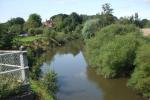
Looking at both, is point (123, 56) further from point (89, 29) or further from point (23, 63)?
point (89, 29)

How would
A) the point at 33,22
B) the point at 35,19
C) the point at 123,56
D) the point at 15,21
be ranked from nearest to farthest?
the point at 123,56 < the point at 33,22 < the point at 15,21 < the point at 35,19

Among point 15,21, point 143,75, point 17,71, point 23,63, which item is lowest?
point 143,75

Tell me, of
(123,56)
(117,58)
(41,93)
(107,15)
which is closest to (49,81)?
(41,93)

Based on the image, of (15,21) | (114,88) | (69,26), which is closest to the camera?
(114,88)

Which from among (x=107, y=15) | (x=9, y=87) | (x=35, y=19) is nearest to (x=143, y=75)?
(x=9, y=87)

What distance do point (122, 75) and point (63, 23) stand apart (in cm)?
7361

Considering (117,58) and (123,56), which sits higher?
(123,56)

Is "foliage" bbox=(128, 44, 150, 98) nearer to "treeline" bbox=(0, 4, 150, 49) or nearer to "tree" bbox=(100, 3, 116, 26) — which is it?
"treeline" bbox=(0, 4, 150, 49)

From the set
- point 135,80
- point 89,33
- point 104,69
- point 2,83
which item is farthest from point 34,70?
point 89,33

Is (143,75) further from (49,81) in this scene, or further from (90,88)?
(49,81)

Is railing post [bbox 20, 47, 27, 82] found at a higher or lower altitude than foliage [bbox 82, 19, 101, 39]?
higher

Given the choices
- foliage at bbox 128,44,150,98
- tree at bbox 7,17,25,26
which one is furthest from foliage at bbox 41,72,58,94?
tree at bbox 7,17,25,26

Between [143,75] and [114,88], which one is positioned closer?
[143,75]

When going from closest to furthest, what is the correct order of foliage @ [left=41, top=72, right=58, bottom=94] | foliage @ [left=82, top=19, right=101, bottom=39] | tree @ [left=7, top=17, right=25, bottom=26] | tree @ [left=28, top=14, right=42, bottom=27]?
foliage @ [left=41, top=72, right=58, bottom=94], foliage @ [left=82, top=19, right=101, bottom=39], tree @ [left=7, top=17, right=25, bottom=26], tree @ [left=28, top=14, right=42, bottom=27]
